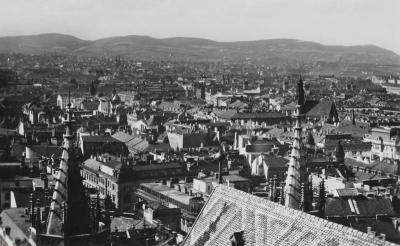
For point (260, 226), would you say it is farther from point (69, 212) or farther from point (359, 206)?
point (359, 206)

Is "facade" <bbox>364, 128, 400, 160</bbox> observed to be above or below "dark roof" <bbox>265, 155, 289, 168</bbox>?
below

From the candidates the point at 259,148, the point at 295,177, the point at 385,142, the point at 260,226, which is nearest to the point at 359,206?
the point at 295,177

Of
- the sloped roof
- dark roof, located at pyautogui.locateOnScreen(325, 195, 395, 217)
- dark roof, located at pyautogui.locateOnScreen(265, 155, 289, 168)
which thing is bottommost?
dark roof, located at pyautogui.locateOnScreen(265, 155, 289, 168)

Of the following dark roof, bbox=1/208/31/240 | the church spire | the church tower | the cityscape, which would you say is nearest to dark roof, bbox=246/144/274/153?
the cityscape

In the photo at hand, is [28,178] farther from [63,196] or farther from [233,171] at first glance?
[63,196]

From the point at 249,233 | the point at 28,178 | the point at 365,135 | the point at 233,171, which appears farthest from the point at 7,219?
the point at 365,135

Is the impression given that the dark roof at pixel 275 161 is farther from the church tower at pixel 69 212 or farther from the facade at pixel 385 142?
the church tower at pixel 69 212

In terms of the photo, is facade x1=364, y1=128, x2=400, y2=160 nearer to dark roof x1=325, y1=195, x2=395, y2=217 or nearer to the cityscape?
the cityscape

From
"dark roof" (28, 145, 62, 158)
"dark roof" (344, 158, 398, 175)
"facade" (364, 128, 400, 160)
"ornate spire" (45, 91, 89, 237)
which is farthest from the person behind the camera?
"facade" (364, 128, 400, 160)

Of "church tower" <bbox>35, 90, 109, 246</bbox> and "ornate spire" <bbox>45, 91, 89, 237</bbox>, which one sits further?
"ornate spire" <bbox>45, 91, 89, 237</bbox>
